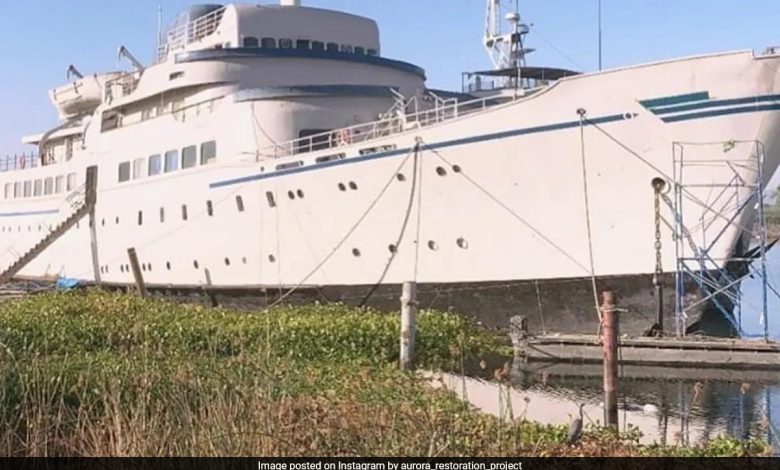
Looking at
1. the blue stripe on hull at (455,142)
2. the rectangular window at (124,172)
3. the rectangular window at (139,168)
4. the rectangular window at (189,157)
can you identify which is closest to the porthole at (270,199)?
the blue stripe on hull at (455,142)

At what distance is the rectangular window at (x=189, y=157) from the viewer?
23081mm

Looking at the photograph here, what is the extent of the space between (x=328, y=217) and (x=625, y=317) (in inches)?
259

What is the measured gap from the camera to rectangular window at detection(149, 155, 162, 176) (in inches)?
967

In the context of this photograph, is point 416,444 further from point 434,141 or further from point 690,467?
point 434,141

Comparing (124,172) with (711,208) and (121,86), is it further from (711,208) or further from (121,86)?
(711,208)

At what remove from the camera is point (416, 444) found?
239 inches

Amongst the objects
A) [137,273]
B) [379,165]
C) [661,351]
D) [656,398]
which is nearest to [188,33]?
[137,273]

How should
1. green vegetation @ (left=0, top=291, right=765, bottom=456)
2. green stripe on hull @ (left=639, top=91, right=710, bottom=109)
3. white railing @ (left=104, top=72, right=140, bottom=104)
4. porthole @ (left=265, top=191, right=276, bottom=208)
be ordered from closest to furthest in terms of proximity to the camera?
green vegetation @ (left=0, top=291, right=765, bottom=456) → green stripe on hull @ (left=639, top=91, right=710, bottom=109) → porthole @ (left=265, top=191, right=276, bottom=208) → white railing @ (left=104, top=72, right=140, bottom=104)

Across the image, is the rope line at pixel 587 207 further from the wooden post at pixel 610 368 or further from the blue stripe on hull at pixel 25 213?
the blue stripe on hull at pixel 25 213

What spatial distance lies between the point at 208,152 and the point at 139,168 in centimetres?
383

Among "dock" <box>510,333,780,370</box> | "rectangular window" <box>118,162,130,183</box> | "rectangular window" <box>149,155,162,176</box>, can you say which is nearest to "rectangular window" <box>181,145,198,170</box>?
"rectangular window" <box>149,155,162,176</box>

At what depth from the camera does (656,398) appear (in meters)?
13.3

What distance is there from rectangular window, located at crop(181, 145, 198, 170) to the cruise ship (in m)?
0.07

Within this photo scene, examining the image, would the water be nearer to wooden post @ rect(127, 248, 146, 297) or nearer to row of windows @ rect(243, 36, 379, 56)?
wooden post @ rect(127, 248, 146, 297)
